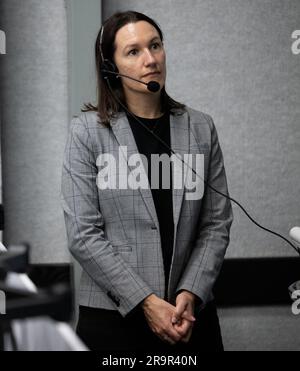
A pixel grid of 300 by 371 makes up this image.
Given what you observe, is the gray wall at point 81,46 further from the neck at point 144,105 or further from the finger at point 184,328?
the finger at point 184,328

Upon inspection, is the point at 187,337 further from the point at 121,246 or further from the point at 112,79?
the point at 112,79

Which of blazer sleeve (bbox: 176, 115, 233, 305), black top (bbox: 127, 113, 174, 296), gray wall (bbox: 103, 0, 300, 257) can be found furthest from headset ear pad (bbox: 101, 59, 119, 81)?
gray wall (bbox: 103, 0, 300, 257)

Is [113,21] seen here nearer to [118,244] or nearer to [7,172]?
[118,244]

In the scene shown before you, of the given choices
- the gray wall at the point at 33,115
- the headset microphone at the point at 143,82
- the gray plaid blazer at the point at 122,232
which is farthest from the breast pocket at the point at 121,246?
the gray wall at the point at 33,115

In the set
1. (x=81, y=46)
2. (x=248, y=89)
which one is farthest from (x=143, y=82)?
(x=248, y=89)

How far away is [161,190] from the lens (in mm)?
1104

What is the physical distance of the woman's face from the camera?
1.09 metres

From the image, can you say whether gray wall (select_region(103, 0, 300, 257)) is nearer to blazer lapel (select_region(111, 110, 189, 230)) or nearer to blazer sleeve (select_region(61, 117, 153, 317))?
blazer lapel (select_region(111, 110, 189, 230))

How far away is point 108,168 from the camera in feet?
3.49

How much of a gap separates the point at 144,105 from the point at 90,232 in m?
0.33

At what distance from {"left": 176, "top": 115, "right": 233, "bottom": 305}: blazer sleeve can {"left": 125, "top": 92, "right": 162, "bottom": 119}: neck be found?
0.14 meters

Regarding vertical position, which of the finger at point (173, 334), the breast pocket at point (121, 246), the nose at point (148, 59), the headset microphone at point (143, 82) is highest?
the nose at point (148, 59)

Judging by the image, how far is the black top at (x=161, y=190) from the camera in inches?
42.7

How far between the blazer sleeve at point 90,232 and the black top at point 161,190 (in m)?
0.10
